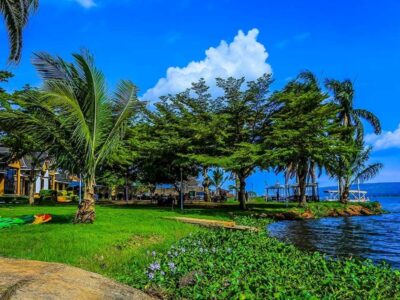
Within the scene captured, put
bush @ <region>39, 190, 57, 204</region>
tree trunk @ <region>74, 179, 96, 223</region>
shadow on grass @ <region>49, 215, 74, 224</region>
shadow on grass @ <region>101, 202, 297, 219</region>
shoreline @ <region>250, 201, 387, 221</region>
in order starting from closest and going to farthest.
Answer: tree trunk @ <region>74, 179, 96, 223</region> → shadow on grass @ <region>49, 215, 74, 224</region> → shadow on grass @ <region>101, 202, 297, 219</region> → shoreline @ <region>250, 201, 387, 221</region> → bush @ <region>39, 190, 57, 204</region>

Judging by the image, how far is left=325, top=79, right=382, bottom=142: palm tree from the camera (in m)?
41.8

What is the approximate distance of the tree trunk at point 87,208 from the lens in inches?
573

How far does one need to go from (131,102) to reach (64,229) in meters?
5.30

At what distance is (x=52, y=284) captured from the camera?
11.4 feet

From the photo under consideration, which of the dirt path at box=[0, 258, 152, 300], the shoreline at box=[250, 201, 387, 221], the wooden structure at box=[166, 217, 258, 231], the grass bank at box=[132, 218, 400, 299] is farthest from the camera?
the shoreline at box=[250, 201, 387, 221]

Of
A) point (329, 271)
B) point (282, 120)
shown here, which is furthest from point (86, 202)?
point (282, 120)

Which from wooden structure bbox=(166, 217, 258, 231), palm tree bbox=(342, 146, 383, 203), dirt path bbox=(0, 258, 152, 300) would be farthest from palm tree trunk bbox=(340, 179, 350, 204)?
dirt path bbox=(0, 258, 152, 300)

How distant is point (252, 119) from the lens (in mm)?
29781

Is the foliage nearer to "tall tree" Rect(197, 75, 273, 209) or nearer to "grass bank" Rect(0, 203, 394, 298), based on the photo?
"tall tree" Rect(197, 75, 273, 209)

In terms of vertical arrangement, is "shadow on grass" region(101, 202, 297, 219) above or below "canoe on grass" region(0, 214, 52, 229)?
below

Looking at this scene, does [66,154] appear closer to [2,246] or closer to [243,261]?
[2,246]

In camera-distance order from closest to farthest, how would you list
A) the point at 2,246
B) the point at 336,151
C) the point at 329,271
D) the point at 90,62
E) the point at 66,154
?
the point at 329,271
the point at 2,246
the point at 90,62
the point at 66,154
the point at 336,151

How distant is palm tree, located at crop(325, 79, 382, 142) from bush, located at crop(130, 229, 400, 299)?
35.5m

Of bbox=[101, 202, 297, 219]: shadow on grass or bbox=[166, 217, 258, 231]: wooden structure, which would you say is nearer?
bbox=[166, 217, 258, 231]: wooden structure
